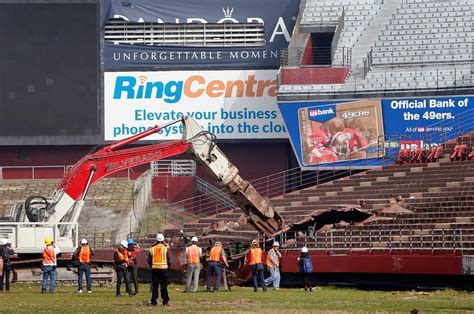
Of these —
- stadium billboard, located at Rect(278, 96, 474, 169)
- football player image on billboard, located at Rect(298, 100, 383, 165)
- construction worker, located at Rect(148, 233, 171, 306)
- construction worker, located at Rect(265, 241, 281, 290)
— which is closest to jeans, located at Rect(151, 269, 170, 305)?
construction worker, located at Rect(148, 233, 171, 306)

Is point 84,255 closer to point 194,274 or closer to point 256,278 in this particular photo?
point 194,274

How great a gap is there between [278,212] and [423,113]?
34.9ft

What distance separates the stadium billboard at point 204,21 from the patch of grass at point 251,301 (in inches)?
943

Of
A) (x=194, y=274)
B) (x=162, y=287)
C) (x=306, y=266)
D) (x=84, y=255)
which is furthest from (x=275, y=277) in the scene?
(x=162, y=287)

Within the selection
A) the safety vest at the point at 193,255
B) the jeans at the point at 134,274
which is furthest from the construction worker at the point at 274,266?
the jeans at the point at 134,274

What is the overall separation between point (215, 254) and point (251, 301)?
248 inches

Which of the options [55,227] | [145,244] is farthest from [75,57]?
[55,227]

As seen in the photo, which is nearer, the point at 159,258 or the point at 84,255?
the point at 159,258

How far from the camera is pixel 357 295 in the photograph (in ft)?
137

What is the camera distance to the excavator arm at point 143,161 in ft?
158

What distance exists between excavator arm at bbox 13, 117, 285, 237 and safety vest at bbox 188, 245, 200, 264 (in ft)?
17.5

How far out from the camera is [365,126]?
62.4 m

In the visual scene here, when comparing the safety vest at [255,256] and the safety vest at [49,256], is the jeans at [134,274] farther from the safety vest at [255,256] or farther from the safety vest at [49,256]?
the safety vest at [255,256]

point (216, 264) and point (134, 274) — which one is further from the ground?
point (216, 264)
